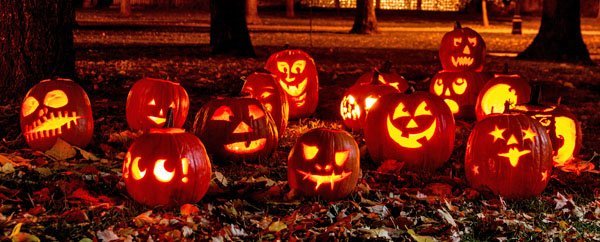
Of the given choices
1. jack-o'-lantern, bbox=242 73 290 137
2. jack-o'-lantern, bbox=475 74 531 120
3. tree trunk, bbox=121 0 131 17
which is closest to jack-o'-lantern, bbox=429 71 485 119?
jack-o'-lantern, bbox=475 74 531 120

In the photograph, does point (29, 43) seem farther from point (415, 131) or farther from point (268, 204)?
point (268, 204)

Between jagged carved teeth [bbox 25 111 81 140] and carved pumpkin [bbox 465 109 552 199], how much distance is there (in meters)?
3.10

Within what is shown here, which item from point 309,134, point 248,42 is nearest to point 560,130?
point 309,134

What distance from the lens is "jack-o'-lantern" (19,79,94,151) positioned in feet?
19.9

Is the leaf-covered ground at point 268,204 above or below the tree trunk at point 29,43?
below

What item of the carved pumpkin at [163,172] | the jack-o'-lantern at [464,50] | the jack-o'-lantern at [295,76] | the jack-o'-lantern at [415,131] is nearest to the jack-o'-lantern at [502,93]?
the jack-o'-lantern at [464,50]

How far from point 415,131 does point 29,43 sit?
456cm

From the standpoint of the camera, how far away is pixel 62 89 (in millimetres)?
6086

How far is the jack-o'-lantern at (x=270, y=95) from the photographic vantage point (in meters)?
6.92

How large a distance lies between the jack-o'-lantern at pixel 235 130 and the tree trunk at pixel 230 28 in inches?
398

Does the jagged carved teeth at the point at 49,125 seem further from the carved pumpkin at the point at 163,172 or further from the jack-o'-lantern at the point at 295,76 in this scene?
the jack-o'-lantern at the point at 295,76

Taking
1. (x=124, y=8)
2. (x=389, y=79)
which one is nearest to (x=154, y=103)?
(x=389, y=79)

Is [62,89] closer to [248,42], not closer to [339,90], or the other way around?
[339,90]

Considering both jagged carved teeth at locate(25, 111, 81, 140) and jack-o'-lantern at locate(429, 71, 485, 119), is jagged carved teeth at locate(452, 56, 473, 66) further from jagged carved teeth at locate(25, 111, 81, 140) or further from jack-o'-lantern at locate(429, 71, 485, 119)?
jagged carved teeth at locate(25, 111, 81, 140)
